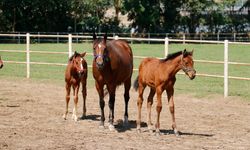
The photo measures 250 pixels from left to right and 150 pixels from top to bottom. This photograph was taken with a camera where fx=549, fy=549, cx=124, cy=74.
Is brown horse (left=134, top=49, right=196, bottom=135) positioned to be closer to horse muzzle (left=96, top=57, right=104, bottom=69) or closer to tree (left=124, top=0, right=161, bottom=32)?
horse muzzle (left=96, top=57, right=104, bottom=69)

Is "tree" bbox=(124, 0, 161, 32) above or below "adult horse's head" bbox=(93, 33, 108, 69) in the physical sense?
above

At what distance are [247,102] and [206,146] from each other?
5.83 meters

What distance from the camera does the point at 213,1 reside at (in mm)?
51531

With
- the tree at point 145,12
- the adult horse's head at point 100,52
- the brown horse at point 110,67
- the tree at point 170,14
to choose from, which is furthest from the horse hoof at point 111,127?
the tree at point 170,14

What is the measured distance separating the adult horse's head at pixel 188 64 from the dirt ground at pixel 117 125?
3.61ft

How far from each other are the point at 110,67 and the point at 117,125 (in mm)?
1282

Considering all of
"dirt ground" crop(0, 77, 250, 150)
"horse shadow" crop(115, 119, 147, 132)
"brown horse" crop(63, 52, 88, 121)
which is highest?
"brown horse" crop(63, 52, 88, 121)

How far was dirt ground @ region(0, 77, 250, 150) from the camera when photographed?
348 inches

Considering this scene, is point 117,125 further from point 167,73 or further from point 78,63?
point 167,73

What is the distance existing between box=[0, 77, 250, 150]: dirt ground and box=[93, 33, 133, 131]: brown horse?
24.6 inches

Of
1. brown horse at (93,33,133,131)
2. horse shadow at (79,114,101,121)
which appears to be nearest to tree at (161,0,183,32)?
horse shadow at (79,114,101,121)

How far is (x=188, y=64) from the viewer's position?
9477 mm

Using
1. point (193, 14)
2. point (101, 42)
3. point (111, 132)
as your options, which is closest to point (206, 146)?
point (111, 132)

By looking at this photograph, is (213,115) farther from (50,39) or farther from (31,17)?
(31,17)
